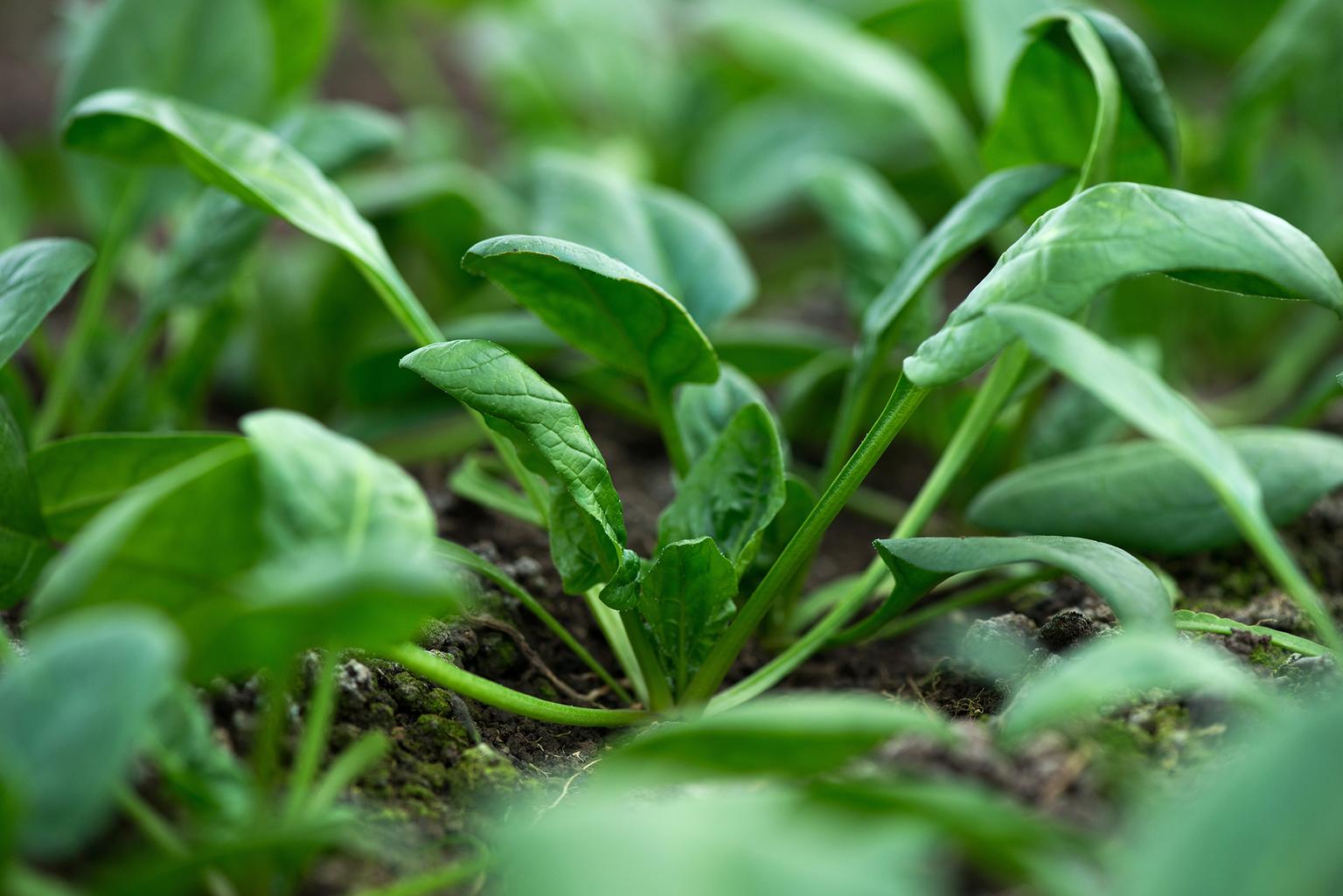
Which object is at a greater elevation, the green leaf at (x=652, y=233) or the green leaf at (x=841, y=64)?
the green leaf at (x=841, y=64)

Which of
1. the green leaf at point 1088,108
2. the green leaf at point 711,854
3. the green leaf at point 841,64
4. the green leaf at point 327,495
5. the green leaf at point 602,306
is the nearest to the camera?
the green leaf at point 711,854

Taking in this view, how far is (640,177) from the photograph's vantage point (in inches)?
58.8

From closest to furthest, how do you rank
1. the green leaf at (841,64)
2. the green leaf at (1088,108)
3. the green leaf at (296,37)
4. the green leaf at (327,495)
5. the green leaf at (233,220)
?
the green leaf at (327,495) → the green leaf at (1088,108) → the green leaf at (233,220) → the green leaf at (296,37) → the green leaf at (841,64)

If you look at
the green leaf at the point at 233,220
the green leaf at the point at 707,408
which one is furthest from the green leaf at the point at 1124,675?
the green leaf at the point at 233,220

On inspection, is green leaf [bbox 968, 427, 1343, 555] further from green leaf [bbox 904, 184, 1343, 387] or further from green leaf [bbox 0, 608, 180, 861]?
green leaf [bbox 0, 608, 180, 861]

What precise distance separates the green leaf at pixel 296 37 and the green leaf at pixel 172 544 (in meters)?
0.69

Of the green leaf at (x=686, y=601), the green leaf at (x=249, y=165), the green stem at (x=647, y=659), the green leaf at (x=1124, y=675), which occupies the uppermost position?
the green leaf at (x=249, y=165)

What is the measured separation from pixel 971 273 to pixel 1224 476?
1.01 m

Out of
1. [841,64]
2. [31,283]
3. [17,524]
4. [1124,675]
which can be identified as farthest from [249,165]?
[841,64]

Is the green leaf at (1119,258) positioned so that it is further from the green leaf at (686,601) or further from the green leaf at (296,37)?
the green leaf at (296,37)

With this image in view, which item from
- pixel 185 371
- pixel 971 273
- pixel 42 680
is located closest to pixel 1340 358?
pixel 971 273

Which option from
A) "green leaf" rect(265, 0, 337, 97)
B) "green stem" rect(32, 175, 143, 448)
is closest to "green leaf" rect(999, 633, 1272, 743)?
"green stem" rect(32, 175, 143, 448)

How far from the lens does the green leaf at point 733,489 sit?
71 centimetres

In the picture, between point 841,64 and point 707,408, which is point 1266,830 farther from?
point 841,64
